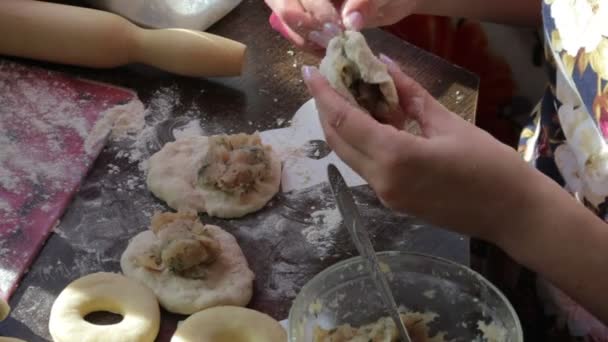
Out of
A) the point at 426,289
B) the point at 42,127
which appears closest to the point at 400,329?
the point at 426,289

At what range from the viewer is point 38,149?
54.8 inches

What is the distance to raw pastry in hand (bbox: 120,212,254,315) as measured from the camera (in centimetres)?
115

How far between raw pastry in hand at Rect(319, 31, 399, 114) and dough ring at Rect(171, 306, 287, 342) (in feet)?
1.01

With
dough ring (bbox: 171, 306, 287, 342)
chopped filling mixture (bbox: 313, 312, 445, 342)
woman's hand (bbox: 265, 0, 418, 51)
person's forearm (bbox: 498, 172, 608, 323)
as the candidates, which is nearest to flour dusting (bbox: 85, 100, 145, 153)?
woman's hand (bbox: 265, 0, 418, 51)

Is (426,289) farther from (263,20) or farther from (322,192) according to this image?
(263,20)

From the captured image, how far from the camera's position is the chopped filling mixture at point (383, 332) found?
3.29ft

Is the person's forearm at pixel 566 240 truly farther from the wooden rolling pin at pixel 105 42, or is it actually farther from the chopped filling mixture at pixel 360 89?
the wooden rolling pin at pixel 105 42

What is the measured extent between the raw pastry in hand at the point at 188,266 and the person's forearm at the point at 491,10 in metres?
0.56

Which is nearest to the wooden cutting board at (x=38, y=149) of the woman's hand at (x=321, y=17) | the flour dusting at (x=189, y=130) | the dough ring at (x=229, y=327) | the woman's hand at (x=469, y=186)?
the flour dusting at (x=189, y=130)

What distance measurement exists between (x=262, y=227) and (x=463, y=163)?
401mm

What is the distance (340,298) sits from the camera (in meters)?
1.04

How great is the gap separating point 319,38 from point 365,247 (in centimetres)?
39

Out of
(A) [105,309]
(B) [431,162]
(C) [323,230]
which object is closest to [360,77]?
(B) [431,162]

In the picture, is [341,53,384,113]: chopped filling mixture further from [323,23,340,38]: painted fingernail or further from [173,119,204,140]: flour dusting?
[173,119,204,140]: flour dusting
